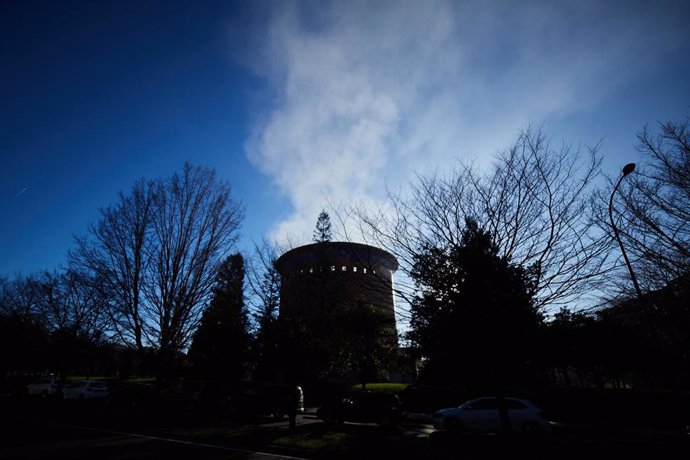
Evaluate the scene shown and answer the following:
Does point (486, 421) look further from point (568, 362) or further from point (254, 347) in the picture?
point (254, 347)

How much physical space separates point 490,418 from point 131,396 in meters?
21.9

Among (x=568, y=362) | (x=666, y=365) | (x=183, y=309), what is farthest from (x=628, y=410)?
(x=183, y=309)

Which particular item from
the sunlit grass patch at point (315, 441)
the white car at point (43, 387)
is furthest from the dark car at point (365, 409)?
the white car at point (43, 387)

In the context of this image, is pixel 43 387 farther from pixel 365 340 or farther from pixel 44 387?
Answer: pixel 365 340

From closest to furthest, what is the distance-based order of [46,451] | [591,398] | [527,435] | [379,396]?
[46,451] → [527,435] → [379,396] → [591,398]

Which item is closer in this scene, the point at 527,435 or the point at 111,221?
the point at 527,435

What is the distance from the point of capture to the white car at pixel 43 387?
2911 centimetres

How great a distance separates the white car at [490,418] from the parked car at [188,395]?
1498 cm

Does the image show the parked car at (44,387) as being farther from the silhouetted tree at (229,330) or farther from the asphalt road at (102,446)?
the asphalt road at (102,446)

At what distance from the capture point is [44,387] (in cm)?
2956

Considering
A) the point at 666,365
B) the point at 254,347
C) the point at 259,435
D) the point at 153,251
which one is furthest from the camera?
the point at 254,347

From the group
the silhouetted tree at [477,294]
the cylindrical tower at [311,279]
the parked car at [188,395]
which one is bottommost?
the parked car at [188,395]

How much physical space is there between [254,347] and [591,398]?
20.9m

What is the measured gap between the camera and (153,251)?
56.0ft
